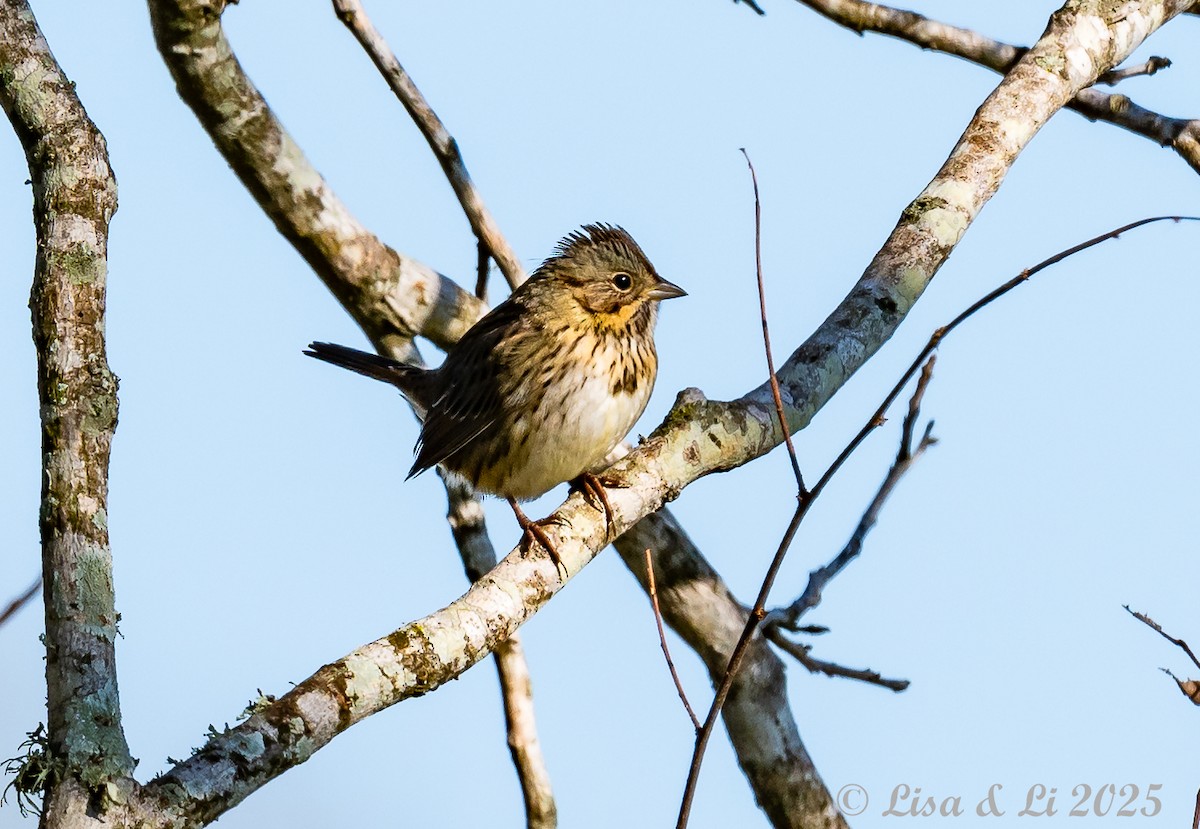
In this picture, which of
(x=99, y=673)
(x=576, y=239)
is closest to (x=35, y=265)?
(x=99, y=673)

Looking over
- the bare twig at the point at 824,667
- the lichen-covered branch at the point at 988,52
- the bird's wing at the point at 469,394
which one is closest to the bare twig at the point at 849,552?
the bare twig at the point at 824,667

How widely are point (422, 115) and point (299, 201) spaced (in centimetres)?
55

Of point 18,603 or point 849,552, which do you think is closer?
point 18,603

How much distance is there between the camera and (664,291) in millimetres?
5316

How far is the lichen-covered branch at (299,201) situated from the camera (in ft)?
16.1

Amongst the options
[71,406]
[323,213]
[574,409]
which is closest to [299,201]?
[323,213]

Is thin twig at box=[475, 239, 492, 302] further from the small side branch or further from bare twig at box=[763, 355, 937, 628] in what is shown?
the small side branch

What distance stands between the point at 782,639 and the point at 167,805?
245 centimetres

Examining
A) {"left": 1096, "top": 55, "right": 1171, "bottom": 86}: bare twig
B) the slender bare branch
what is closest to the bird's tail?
the slender bare branch

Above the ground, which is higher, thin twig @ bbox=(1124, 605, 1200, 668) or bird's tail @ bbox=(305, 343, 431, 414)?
bird's tail @ bbox=(305, 343, 431, 414)

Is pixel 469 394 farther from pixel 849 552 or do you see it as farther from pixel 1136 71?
pixel 1136 71

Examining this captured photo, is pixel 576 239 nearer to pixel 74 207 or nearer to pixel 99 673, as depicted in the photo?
pixel 74 207

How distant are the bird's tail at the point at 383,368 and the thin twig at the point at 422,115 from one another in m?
0.70

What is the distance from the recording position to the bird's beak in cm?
530
